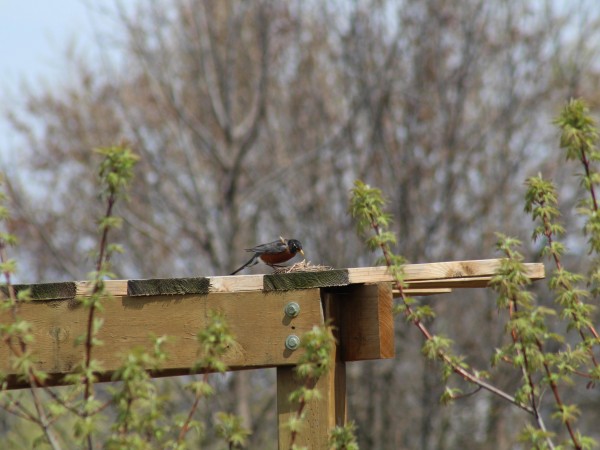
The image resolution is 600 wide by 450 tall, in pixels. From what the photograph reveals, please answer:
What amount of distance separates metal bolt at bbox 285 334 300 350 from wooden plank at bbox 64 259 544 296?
209 mm

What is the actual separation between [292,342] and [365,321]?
1.28ft

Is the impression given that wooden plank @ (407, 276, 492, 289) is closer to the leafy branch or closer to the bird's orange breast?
the leafy branch

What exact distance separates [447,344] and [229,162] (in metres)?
10.0

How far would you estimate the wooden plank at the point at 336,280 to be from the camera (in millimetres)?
4094

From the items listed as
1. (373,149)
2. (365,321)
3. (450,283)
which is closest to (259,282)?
(365,321)

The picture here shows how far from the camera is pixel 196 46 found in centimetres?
1420

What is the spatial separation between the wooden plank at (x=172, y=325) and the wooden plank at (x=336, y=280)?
0.04 meters

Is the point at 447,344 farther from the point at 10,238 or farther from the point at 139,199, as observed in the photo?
the point at 139,199

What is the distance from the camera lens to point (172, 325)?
413 centimetres

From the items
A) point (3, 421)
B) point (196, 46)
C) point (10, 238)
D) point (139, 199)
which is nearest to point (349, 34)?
point (196, 46)

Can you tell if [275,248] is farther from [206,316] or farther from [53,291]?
[53,291]

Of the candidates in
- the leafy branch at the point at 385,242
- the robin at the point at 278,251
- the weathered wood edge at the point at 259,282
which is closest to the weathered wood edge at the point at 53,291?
the weathered wood edge at the point at 259,282

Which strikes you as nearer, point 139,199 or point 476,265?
point 476,265

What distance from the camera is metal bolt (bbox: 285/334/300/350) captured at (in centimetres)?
405
